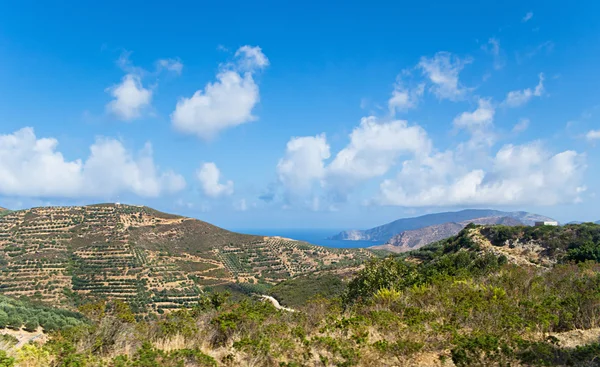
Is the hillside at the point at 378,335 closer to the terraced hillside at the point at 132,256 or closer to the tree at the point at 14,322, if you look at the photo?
the tree at the point at 14,322

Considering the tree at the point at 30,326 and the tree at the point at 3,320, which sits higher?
the tree at the point at 3,320

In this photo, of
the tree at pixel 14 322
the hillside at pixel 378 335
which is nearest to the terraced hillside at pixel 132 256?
the tree at pixel 14 322

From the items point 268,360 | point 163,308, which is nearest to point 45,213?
point 163,308

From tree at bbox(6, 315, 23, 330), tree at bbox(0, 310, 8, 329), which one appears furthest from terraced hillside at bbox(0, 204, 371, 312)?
tree at bbox(0, 310, 8, 329)

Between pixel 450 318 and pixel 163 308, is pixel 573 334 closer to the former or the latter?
pixel 450 318

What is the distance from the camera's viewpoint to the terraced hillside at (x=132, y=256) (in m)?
48.8

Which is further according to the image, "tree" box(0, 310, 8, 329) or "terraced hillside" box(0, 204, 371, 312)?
"terraced hillside" box(0, 204, 371, 312)

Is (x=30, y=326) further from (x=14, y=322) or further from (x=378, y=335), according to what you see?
(x=378, y=335)

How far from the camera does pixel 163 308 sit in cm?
4600

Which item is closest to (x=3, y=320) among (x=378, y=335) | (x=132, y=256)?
(x=378, y=335)

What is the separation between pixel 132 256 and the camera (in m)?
63.2

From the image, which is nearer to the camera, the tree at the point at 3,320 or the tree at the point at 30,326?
the tree at the point at 3,320

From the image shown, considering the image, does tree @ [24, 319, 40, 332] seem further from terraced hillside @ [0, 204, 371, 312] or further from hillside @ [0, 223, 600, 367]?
terraced hillside @ [0, 204, 371, 312]

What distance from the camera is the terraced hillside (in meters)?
48.8
